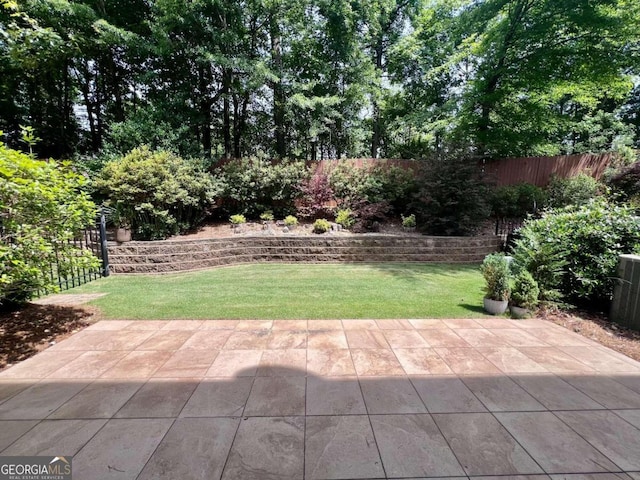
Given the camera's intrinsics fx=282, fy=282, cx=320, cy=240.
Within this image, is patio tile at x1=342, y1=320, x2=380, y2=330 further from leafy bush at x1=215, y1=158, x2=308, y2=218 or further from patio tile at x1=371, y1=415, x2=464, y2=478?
leafy bush at x1=215, y1=158, x2=308, y2=218

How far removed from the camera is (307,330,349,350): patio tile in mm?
2990

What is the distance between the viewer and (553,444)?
1.78 metres

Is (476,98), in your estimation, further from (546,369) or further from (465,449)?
(465,449)

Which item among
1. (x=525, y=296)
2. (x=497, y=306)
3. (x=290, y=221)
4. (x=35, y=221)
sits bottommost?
(x=497, y=306)

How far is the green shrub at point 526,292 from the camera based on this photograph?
3.96 m

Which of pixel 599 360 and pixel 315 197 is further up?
pixel 315 197

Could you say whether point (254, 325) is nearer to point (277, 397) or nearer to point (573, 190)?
point (277, 397)

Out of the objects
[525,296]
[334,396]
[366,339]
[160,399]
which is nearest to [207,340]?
[160,399]

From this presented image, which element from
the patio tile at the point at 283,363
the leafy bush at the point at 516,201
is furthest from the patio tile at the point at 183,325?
the leafy bush at the point at 516,201

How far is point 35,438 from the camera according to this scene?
1798 millimetres

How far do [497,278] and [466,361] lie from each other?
1.81 meters

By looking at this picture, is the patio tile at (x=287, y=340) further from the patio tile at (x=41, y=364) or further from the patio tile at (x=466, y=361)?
the patio tile at (x=41, y=364)

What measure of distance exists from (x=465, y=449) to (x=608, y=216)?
445 centimetres

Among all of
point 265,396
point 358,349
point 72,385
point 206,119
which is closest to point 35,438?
point 72,385
